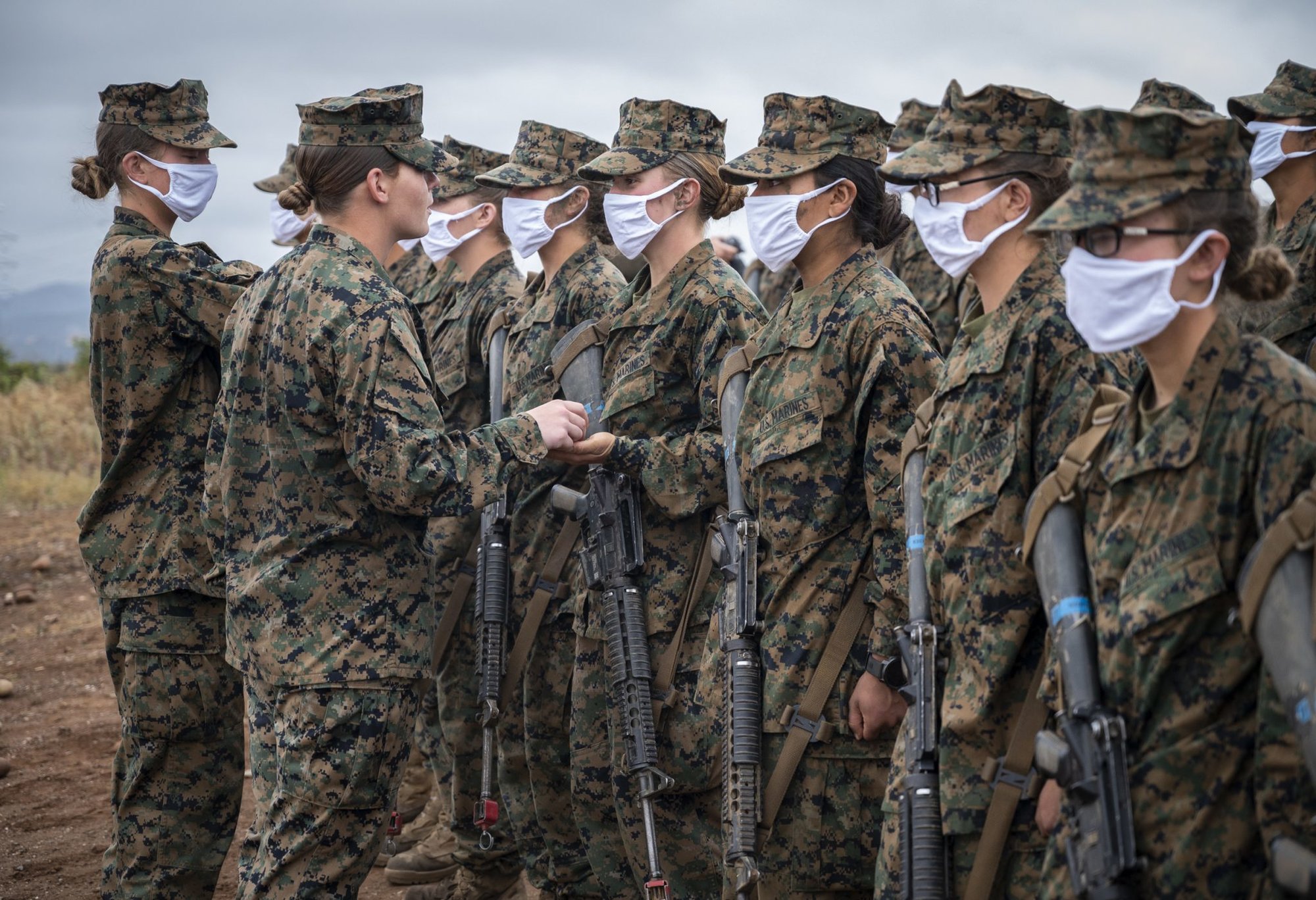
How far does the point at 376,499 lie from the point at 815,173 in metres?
1.71

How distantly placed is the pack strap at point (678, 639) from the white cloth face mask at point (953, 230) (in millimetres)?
1502

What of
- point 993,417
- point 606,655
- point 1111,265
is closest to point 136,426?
point 606,655

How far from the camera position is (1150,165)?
107 inches

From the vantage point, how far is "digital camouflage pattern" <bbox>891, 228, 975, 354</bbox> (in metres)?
8.54

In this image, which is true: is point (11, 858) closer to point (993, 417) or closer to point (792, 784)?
point (792, 784)

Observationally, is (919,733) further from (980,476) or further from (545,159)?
(545,159)

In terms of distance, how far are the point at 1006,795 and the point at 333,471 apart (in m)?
2.18

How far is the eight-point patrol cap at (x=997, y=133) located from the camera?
134 inches

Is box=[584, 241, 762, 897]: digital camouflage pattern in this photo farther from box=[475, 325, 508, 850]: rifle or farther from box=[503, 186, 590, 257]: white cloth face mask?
box=[503, 186, 590, 257]: white cloth face mask

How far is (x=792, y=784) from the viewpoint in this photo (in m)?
3.88

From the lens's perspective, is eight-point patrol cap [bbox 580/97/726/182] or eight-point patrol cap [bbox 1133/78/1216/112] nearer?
eight-point patrol cap [bbox 1133/78/1216/112]

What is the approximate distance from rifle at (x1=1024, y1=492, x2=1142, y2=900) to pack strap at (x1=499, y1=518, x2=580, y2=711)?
2.86 m

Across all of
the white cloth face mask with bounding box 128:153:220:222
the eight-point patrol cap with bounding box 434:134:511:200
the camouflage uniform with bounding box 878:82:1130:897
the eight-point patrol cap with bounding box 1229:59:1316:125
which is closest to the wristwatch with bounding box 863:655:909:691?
the camouflage uniform with bounding box 878:82:1130:897

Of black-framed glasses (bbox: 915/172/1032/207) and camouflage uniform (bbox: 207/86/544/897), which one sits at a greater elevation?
black-framed glasses (bbox: 915/172/1032/207)
